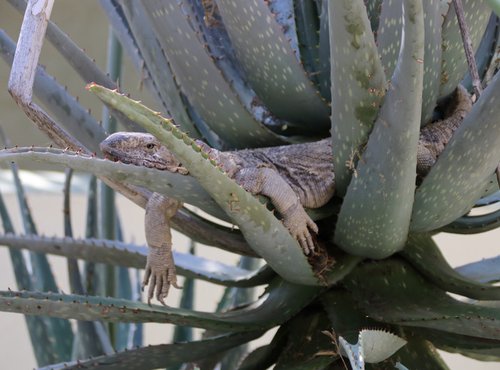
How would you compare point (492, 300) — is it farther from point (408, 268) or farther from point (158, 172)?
point (158, 172)

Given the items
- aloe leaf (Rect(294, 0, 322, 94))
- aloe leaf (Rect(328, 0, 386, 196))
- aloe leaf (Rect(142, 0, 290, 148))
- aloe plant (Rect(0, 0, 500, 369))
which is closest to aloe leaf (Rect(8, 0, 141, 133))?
aloe plant (Rect(0, 0, 500, 369))

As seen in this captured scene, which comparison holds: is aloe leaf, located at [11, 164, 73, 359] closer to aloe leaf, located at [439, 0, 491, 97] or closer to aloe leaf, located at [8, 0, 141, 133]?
aloe leaf, located at [8, 0, 141, 133]

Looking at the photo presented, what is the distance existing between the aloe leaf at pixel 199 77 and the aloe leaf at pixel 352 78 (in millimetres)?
161

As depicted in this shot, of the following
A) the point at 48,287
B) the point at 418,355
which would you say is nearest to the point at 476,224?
the point at 418,355

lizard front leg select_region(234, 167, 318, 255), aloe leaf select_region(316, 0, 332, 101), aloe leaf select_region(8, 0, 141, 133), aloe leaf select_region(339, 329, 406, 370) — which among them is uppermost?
aloe leaf select_region(8, 0, 141, 133)

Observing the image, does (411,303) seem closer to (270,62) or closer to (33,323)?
(270,62)

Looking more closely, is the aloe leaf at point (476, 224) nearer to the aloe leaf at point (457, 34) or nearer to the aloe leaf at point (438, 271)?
the aloe leaf at point (438, 271)

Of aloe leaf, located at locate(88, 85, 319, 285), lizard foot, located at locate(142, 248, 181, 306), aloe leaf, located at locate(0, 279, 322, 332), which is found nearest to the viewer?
aloe leaf, located at locate(88, 85, 319, 285)

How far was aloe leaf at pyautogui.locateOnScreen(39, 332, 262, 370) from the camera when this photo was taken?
3.19ft

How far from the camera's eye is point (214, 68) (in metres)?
1.02

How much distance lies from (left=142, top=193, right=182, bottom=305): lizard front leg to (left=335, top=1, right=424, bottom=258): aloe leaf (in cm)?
21

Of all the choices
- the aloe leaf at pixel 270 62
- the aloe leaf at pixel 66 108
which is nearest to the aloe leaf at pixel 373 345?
the aloe leaf at pixel 270 62

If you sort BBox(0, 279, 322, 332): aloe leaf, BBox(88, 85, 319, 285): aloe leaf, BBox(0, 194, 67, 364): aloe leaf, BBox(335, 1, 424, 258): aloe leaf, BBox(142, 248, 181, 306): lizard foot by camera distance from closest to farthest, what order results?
BBox(88, 85, 319, 285): aloe leaf, BBox(335, 1, 424, 258): aloe leaf, BBox(0, 279, 322, 332): aloe leaf, BBox(142, 248, 181, 306): lizard foot, BBox(0, 194, 67, 364): aloe leaf

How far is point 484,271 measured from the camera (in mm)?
1161
